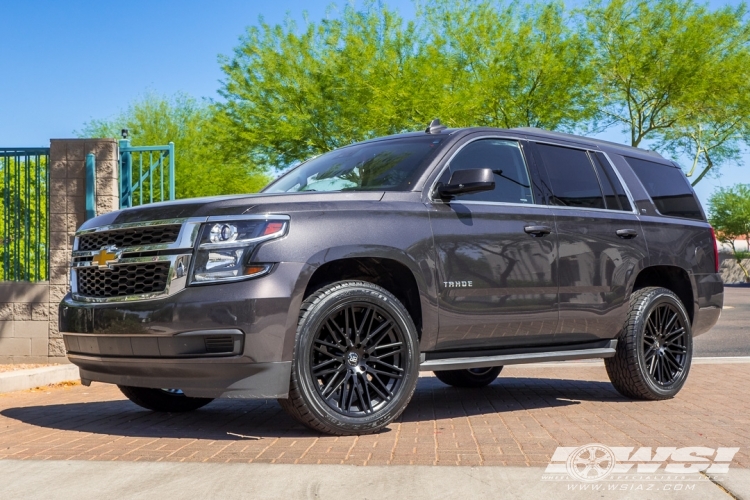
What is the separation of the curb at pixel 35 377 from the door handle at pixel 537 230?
16.4 ft

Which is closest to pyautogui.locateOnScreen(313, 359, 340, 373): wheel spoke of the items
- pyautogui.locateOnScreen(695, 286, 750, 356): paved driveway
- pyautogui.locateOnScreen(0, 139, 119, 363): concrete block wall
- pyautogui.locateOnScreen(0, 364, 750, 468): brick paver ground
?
pyautogui.locateOnScreen(0, 364, 750, 468): brick paver ground

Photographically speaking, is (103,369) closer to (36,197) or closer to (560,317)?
(560,317)

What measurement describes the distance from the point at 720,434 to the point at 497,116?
74.8 ft

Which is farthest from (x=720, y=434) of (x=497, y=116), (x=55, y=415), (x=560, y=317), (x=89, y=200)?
(x=497, y=116)

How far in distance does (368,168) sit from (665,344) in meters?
3.14

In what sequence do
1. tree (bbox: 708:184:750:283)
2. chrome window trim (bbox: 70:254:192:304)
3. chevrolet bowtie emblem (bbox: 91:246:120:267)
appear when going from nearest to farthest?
chrome window trim (bbox: 70:254:192:304)
chevrolet bowtie emblem (bbox: 91:246:120:267)
tree (bbox: 708:184:750:283)

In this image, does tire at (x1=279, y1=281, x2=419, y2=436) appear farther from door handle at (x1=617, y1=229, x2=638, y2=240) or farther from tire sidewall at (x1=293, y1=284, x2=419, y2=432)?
door handle at (x1=617, y1=229, x2=638, y2=240)

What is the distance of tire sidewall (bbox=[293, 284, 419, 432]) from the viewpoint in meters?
5.61

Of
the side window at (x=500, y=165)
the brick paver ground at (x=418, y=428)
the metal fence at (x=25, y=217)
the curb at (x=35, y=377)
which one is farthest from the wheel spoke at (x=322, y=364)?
the metal fence at (x=25, y=217)

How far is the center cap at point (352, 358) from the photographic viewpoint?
5.86 m

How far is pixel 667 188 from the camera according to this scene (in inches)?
341

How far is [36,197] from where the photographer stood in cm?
1205

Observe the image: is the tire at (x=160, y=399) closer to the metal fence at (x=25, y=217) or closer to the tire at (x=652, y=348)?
the tire at (x=652, y=348)

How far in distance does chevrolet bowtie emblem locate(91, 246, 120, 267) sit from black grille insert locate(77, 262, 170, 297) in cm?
4
